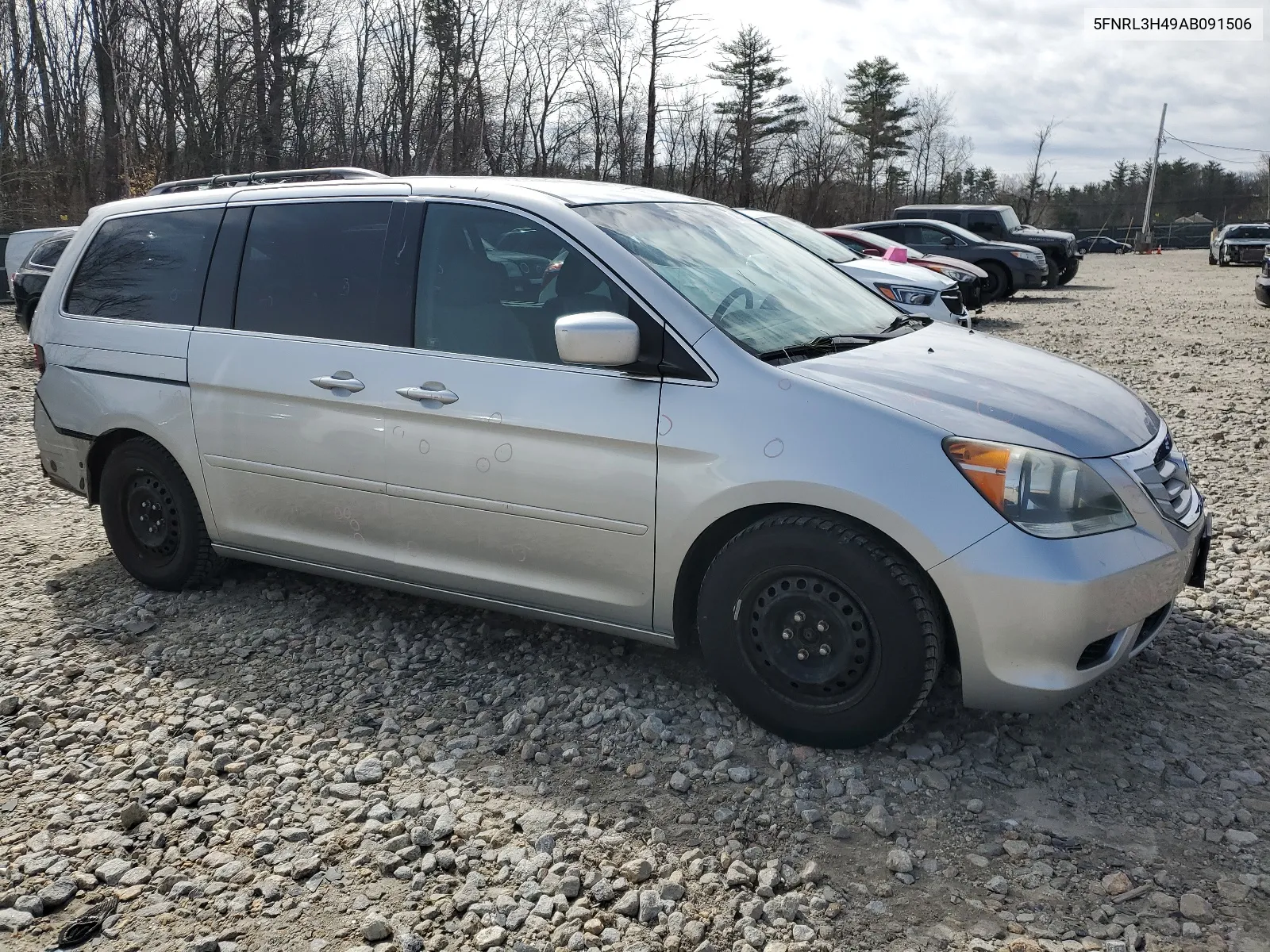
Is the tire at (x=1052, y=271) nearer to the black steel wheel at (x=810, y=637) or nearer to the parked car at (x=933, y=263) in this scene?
the parked car at (x=933, y=263)

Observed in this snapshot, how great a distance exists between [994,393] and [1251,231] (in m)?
35.7

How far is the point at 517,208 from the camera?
3791 millimetres

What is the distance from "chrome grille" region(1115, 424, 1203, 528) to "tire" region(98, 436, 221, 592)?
3789 millimetres

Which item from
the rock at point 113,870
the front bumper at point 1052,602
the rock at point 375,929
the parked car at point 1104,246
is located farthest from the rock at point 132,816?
the parked car at point 1104,246

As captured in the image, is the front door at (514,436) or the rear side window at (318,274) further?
the rear side window at (318,274)

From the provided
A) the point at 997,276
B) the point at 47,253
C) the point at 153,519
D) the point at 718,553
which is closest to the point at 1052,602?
the point at 718,553

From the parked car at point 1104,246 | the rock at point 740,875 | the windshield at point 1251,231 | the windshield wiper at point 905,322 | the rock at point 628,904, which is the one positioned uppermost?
the windshield at point 1251,231

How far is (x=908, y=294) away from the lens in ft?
36.2

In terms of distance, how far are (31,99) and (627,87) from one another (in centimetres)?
2042

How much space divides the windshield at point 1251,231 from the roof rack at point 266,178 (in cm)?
3508

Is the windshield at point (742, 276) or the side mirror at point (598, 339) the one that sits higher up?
the windshield at point (742, 276)

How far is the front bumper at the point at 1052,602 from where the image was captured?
9.39 feet

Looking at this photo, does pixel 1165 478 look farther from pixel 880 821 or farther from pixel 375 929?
pixel 375 929

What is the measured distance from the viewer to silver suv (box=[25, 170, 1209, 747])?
299 cm
